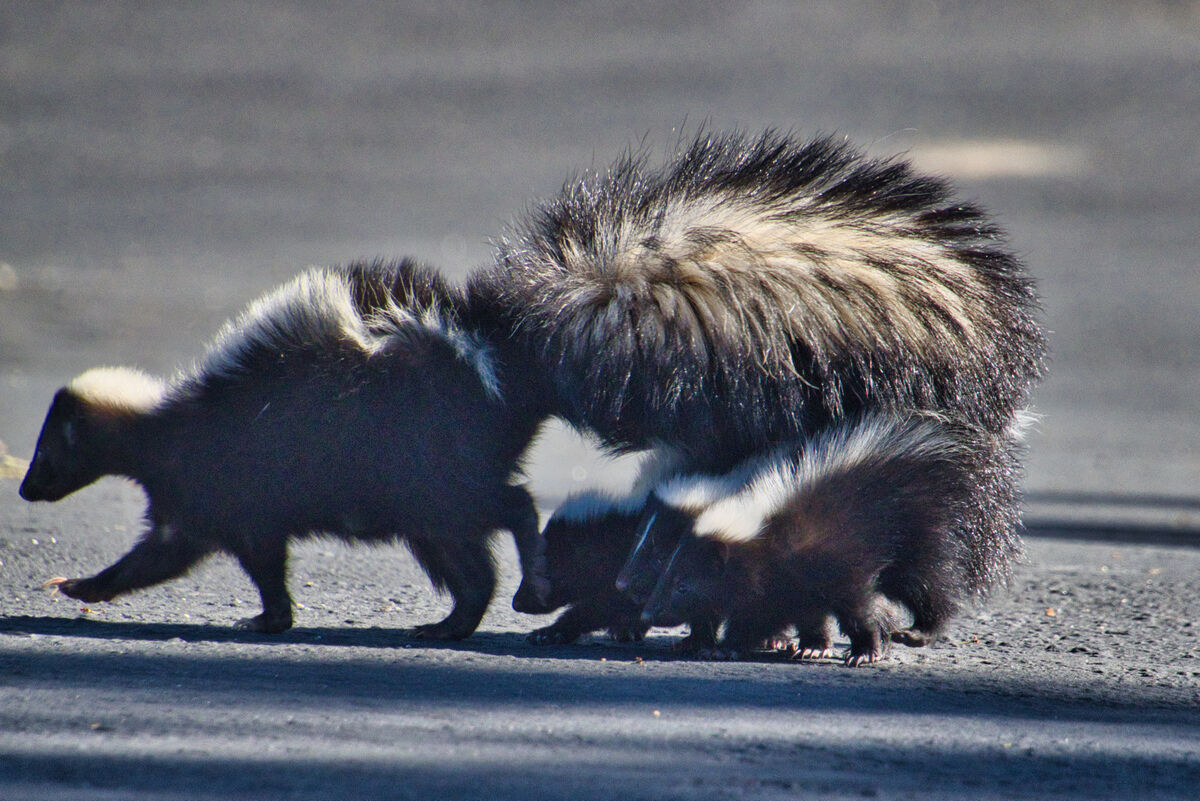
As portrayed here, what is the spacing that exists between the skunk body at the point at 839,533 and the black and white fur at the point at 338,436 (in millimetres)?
673

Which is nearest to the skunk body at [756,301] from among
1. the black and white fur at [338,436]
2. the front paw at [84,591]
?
the black and white fur at [338,436]

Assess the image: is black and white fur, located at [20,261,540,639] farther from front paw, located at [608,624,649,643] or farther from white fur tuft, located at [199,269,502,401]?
front paw, located at [608,624,649,643]

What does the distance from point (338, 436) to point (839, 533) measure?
1797 mm

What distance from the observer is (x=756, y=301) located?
439 cm

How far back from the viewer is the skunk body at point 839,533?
4.50 meters

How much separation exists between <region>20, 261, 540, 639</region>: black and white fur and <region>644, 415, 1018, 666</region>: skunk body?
67cm

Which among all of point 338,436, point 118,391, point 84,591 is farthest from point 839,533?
point 84,591

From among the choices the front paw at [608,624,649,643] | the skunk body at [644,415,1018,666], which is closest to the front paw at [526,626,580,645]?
the front paw at [608,624,649,643]

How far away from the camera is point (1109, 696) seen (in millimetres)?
3975

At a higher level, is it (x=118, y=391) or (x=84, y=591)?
(x=118, y=391)

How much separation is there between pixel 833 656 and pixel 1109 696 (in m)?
1.02

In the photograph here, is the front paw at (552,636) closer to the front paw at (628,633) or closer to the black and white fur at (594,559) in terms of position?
the black and white fur at (594,559)

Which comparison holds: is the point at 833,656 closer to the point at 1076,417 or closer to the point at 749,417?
the point at 749,417

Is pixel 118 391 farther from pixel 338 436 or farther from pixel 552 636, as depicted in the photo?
pixel 552 636
